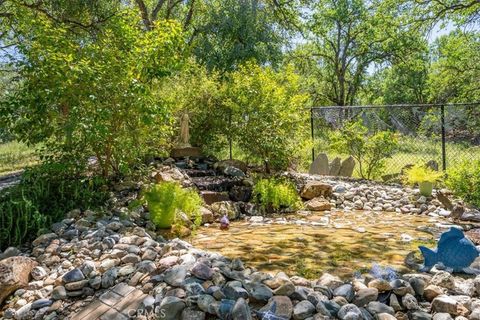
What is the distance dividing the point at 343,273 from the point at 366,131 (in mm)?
4764

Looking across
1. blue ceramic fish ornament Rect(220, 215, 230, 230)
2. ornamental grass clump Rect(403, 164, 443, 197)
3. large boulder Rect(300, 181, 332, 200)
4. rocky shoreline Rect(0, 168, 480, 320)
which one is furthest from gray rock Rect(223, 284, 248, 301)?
ornamental grass clump Rect(403, 164, 443, 197)

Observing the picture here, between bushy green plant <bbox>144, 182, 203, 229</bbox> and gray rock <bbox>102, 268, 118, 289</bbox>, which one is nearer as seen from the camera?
gray rock <bbox>102, 268, 118, 289</bbox>

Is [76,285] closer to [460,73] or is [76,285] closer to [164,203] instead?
[164,203]

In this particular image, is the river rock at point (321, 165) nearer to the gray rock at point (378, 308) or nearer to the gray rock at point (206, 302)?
the gray rock at point (378, 308)

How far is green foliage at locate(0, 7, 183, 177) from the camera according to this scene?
13.6 ft

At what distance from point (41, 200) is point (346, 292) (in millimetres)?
3381

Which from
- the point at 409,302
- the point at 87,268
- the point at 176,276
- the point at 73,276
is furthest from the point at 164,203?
the point at 409,302

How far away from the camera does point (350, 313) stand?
Answer: 7.69 feet

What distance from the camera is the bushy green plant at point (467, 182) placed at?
5.23 metres

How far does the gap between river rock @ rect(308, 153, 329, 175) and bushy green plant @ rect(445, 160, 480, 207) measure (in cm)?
277

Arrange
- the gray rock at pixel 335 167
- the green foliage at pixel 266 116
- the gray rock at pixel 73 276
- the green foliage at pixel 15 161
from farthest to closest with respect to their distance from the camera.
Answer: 1. the green foliage at pixel 15 161
2. the gray rock at pixel 335 167
3. the green foliage at pixel 266 116
4. the gray rock at pixel 73 276

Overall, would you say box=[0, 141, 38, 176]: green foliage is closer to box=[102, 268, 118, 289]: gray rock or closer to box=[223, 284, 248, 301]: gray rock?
box=[102, 268, 118, 289]: gray rock

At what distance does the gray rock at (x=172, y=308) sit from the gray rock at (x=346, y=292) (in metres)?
1.02

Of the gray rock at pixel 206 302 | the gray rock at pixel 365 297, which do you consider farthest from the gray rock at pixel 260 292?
the gray rock at pixel 365 297
